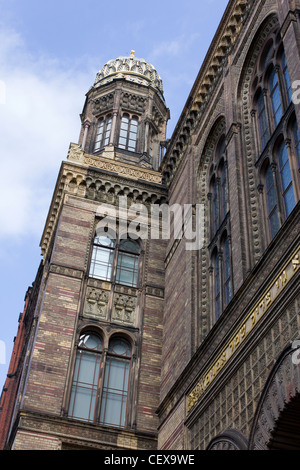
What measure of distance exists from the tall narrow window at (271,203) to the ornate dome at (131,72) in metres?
14.7

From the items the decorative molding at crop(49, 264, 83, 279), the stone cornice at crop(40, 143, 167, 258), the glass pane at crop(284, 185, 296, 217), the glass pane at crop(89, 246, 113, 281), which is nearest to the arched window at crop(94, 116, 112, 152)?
the stone cornice at crop(40, 143, 167, 258)

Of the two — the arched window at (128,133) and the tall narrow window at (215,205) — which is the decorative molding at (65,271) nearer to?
the tall narrow window at (215,205)

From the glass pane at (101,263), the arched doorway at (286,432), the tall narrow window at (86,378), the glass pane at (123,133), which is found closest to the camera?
the arched doorway at (286,432)

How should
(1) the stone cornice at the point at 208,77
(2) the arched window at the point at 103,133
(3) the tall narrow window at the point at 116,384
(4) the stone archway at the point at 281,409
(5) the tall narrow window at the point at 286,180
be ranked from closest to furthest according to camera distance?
(4) the stone archway at the point at 281,409
(5) the tall narrow window at the point at 286,180
(3) the tall narrow window at the point at 116,384
(1) the stone cornice at the point at 208,77
(2) the arched window at the point at 103,133

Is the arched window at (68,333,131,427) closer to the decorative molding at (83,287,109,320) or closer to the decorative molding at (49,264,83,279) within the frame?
the decorative molding at (83,287,109,320)

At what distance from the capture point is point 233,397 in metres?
12.0

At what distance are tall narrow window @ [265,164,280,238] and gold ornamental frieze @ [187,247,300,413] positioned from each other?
2152mm

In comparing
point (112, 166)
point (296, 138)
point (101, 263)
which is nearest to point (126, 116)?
point (112, 166)

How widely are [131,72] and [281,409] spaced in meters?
21.4

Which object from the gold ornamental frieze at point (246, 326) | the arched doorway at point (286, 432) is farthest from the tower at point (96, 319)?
the arched doorway at point (286, 432)

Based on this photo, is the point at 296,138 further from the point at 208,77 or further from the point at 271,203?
the point at 208,77

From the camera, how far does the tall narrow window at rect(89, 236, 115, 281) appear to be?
20047 mm

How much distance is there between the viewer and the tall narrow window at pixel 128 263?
66.6ft

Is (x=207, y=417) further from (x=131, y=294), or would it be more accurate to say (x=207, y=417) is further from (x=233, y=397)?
(x=131, y=294)
